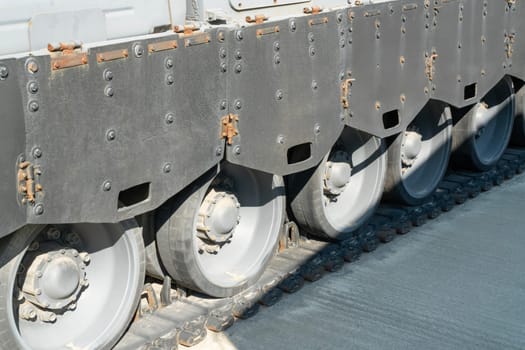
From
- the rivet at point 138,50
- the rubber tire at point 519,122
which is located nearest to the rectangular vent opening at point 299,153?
the rivet at point 138,50

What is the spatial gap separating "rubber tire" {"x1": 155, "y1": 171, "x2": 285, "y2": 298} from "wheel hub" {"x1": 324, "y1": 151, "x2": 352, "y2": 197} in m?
1.24

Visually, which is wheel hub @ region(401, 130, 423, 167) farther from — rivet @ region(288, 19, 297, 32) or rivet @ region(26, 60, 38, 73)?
rivet @ region(26, 60, 38, 73)

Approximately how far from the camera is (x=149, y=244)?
461 centimetres

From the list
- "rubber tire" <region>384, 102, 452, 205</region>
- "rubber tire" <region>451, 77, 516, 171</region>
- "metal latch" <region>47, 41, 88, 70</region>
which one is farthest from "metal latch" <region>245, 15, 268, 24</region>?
"rubber tire" <region>451, 77, 516, 171</region>

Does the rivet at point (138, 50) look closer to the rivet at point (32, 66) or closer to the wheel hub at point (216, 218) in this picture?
the rivet at point (32, 66)

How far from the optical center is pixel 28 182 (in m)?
3.41

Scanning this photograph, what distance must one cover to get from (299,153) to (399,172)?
4.37 ft

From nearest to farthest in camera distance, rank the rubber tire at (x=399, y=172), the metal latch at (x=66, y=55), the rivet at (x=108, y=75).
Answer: the metal latch at (x=66, y=55) < the rivet at (x=108, y=75) < the rubber tire at (x=399, y=172)

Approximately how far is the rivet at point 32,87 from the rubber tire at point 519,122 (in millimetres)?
5163

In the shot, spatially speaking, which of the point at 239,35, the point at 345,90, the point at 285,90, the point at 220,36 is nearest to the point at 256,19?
the point at 239,35

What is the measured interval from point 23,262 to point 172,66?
1.09 metres

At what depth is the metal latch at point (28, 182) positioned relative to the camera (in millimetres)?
3391

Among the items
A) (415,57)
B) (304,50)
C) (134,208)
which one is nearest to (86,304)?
(134,208)

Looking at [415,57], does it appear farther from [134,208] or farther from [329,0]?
[134,208]
